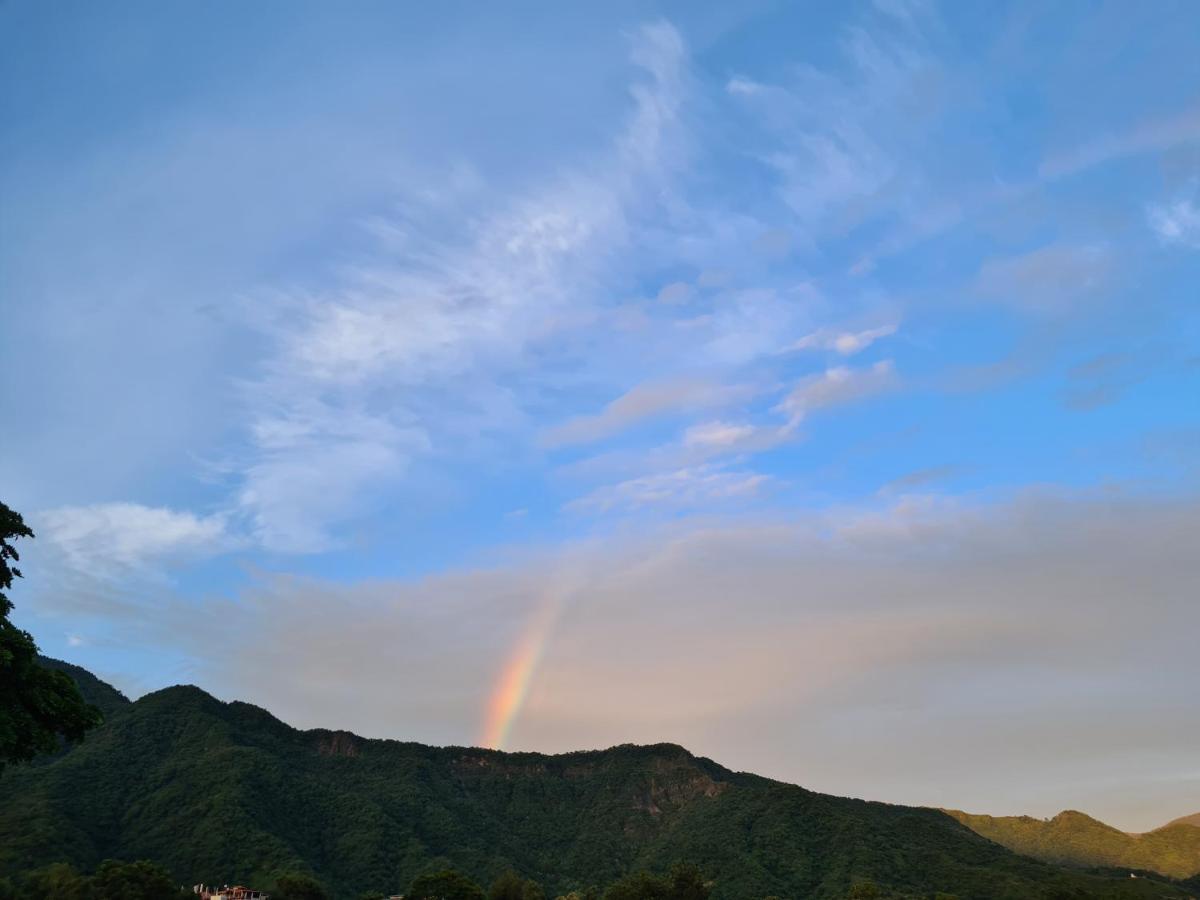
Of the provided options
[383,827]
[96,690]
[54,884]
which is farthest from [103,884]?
[96,690]

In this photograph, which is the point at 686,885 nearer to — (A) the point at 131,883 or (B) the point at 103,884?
(A) the point at 131,883

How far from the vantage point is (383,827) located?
148500 mm

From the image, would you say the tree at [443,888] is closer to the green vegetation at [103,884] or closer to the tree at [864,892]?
the green vegetation at [103,884]

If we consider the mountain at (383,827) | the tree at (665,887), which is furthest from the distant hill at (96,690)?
the tree at (665,887)

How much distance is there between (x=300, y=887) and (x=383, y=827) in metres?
47.3

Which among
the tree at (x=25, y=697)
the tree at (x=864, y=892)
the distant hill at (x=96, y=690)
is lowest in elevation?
the tree at (x=864, y=892)

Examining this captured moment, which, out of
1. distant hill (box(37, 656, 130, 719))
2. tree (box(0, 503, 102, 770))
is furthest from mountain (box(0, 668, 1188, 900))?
tree (box(0, 503, 102, 770))

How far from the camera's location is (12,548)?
21.8 meters

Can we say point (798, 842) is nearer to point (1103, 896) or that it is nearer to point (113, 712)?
point (1103, 896)

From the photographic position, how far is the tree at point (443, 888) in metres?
105

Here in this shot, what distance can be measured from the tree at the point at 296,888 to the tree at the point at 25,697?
93.7m

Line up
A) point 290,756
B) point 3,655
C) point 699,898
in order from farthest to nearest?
point 290,756, point 699,898, point 3,655

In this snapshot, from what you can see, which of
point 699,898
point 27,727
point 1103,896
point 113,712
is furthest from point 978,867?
point 113,712

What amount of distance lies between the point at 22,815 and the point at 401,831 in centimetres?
5907
